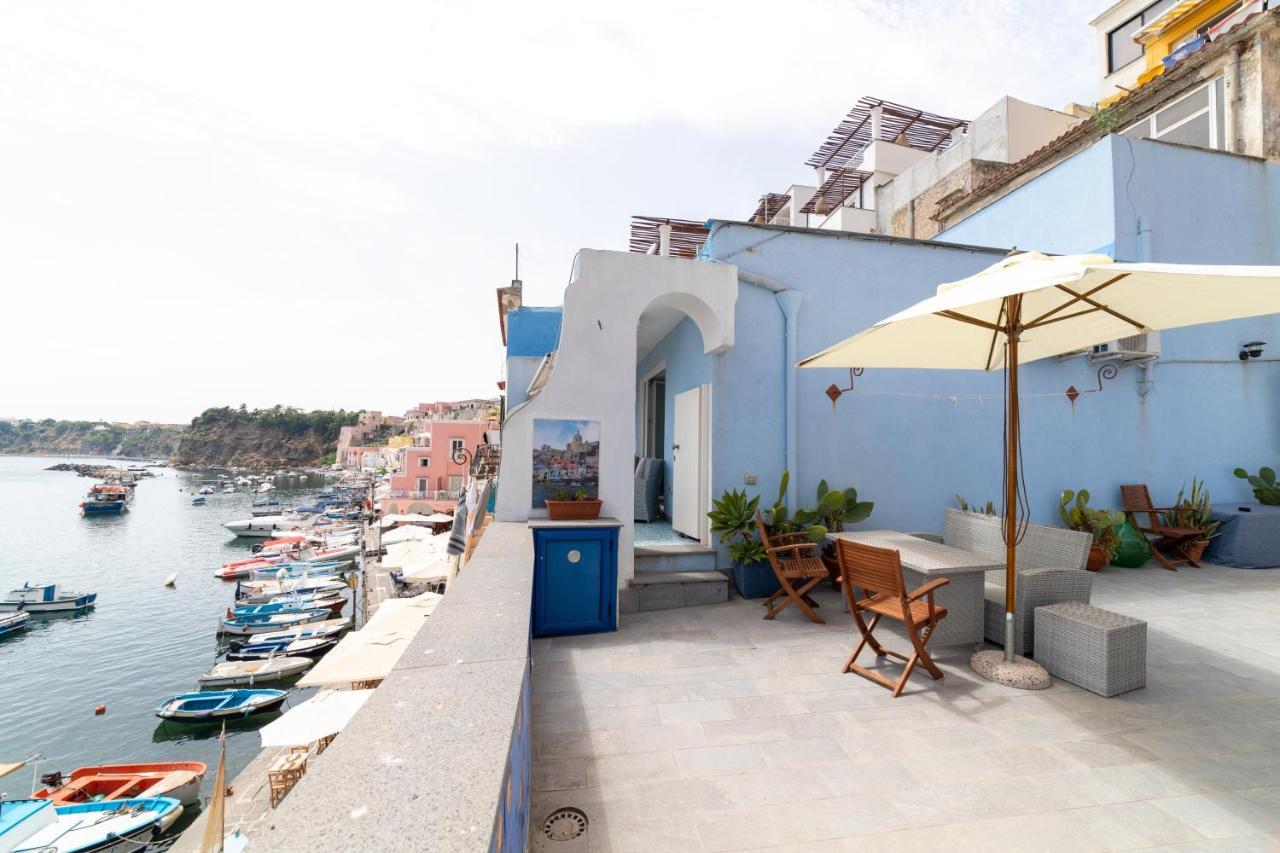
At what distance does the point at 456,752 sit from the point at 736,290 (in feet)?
17.3

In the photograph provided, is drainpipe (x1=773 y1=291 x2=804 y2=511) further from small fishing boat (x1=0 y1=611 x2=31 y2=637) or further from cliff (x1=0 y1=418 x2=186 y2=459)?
cliff (x1=0 y1=418 x2=186 y2=459)

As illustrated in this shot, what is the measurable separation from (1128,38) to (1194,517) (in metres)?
16.6

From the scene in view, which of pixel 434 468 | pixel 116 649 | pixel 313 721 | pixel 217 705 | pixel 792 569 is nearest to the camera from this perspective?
pixel 792 569

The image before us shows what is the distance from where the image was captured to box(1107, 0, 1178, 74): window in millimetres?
15336

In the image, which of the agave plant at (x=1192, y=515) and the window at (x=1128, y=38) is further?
the window at (x=1128, y=38)

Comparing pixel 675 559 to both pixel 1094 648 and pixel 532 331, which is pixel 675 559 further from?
pixel 532 331

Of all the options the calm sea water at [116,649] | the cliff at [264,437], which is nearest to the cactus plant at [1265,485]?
the calm sea water at [116,649]

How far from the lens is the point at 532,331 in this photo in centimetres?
834

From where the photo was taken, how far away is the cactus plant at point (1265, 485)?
7.97 metres

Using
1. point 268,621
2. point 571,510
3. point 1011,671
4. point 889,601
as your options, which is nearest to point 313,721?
point 571,510

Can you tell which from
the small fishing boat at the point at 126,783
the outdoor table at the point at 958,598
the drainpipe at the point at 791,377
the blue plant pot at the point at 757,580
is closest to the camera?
the outdoor table at the point at 958,598

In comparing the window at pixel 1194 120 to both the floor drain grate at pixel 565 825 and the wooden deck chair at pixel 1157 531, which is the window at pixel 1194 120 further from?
the floor drain grate at pixel 565 825

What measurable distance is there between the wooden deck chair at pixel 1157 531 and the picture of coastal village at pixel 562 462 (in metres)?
7.70

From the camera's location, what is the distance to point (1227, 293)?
309 centimetres
